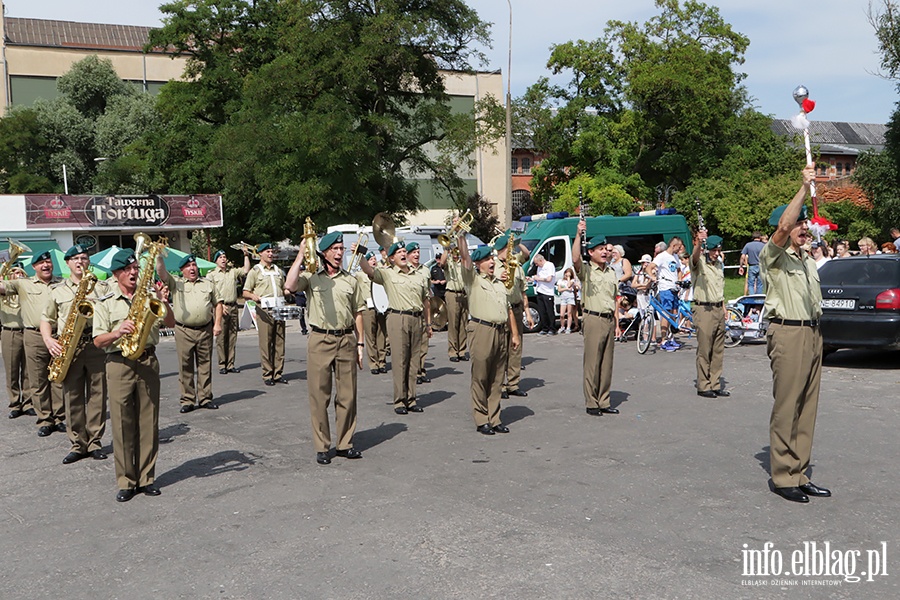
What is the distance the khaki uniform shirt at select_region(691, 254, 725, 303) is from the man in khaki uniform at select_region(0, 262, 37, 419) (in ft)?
28.0

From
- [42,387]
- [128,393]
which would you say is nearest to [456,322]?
[42,387]

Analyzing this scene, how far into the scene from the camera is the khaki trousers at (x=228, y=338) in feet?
48.5

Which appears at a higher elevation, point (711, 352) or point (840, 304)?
point (840, 304)

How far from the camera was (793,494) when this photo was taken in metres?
6.65

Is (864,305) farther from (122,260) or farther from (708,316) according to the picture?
(122,260)

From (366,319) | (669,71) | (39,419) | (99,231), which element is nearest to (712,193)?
(669,71)

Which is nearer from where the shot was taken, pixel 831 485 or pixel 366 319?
pixel 831 485

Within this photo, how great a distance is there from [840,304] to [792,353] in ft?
23.2

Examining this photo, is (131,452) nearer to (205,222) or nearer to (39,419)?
(39,419)

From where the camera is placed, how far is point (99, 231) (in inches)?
1486

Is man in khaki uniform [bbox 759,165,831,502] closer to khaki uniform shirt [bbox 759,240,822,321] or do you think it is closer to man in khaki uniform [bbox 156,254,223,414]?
khaki uniform shirt [bbox 759,240,822,321]

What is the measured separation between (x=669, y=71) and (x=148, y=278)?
126 ft

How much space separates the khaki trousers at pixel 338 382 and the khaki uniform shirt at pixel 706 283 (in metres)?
5.29

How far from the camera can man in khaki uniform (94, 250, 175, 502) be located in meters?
7.36
